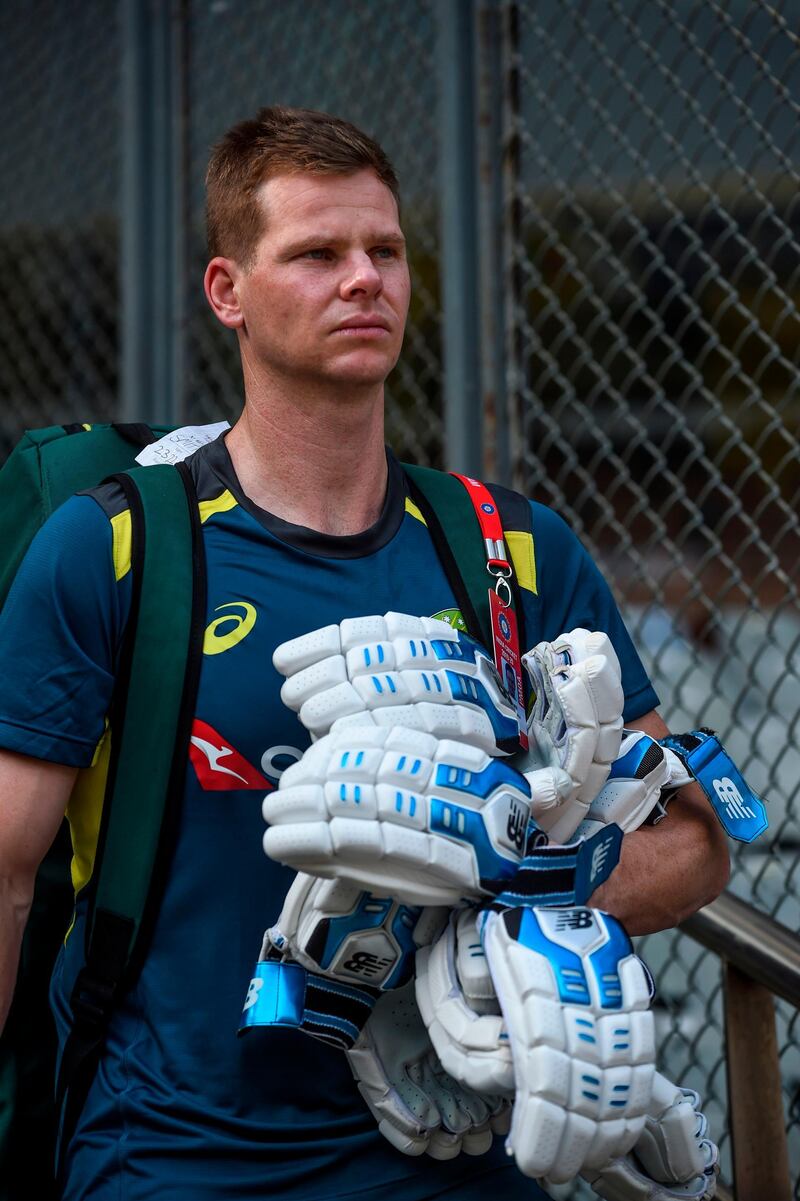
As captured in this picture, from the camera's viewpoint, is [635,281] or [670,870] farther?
[635,281]

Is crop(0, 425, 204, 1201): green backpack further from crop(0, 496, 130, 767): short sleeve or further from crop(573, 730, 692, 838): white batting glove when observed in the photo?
crop(573, 730, 692, 838): white batting glove

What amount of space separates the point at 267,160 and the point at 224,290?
0.18 m

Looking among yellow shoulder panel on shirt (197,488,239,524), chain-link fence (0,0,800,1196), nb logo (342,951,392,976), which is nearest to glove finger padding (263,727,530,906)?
nb logo (342,951,392,976)

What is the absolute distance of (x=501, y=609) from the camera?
182cm

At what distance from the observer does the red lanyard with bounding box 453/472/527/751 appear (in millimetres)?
1780

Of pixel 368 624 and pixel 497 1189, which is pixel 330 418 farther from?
pixel 497 1189

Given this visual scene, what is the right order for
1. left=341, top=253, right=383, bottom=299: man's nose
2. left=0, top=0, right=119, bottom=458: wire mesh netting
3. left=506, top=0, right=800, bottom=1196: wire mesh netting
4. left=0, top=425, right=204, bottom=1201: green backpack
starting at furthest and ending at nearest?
1. left=0, top=0, right=119, bottom=458: wire mesh netting
2. left=506, top=0, right=800, bottom=1196: wire mesh netting
3. left=341, top=253, right=383, bottom=299: man's nose
4. left=0, top=425, right=204, bottom=1201: green backpack

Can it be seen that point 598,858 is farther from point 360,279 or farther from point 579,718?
point 360,279

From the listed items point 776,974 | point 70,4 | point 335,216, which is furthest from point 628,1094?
point 70,4

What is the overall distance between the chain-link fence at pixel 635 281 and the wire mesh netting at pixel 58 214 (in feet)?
0.52

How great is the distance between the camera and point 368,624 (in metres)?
1.54

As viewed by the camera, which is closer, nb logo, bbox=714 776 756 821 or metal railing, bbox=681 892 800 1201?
nb logo, bbox=714 776 756 821

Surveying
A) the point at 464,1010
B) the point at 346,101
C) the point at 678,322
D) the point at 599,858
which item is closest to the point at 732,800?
the point at 599,858

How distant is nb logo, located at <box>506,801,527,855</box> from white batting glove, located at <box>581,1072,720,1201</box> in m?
0.32
